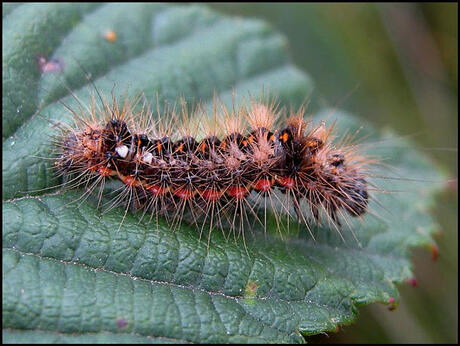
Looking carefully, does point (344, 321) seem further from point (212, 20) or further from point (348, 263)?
point (212, 20)

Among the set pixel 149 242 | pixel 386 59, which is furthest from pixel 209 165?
pixel 386 59

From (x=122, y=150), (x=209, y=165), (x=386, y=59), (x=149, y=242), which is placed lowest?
(x=149, y=242)

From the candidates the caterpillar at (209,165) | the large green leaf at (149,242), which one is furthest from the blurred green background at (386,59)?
the caterpillar at (209,165)

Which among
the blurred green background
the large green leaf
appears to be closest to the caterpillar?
the large green leaf

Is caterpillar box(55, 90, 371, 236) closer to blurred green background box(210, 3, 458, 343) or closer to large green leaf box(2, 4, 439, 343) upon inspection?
large green leaf box(2, 4, 439, 343)

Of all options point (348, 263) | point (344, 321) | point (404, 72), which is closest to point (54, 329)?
point (344, 321)

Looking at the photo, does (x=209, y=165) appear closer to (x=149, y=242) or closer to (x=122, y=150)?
(x=122, y=150)
